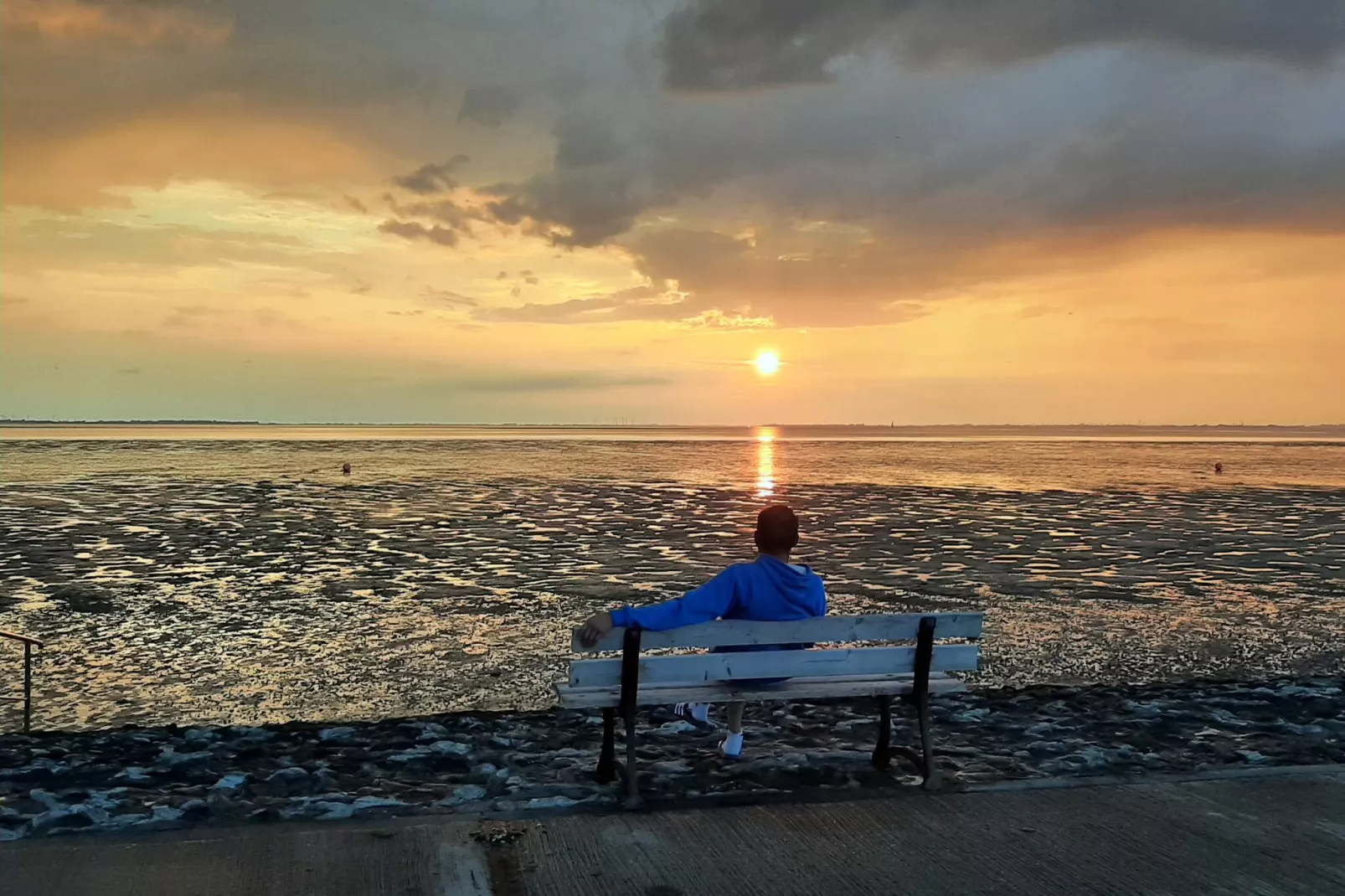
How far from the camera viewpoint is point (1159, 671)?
1023cm

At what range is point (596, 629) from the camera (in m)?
5.31

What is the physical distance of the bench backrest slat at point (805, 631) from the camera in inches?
218

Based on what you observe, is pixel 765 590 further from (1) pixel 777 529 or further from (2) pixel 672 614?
(2) pixel 672 614

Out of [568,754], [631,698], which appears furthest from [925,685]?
[568,754]

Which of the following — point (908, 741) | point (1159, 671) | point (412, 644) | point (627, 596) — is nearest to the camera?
point (908, 741)

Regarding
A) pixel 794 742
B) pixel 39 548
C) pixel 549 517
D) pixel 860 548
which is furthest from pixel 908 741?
pixel 549 517

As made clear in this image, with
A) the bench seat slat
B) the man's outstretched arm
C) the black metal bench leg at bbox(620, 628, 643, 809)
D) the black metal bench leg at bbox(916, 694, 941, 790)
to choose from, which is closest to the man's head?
the man's outstretched arm

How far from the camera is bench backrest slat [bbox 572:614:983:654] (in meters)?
5.53

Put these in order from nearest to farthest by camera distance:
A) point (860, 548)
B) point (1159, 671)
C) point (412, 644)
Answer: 1. point (1159, 671)
2. point (412, 644)
3. point (860, 548)

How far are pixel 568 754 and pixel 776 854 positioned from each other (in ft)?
7.24

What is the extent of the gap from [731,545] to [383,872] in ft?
53.6

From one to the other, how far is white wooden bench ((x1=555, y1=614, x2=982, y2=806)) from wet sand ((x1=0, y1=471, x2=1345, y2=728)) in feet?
11.7

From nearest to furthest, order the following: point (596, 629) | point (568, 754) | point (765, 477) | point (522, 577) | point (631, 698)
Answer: point (596, 629)
point (631, 698)
point (568, 754)
point (522, 577)
point (765, 477)

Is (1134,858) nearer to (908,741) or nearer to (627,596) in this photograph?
(908,741)
